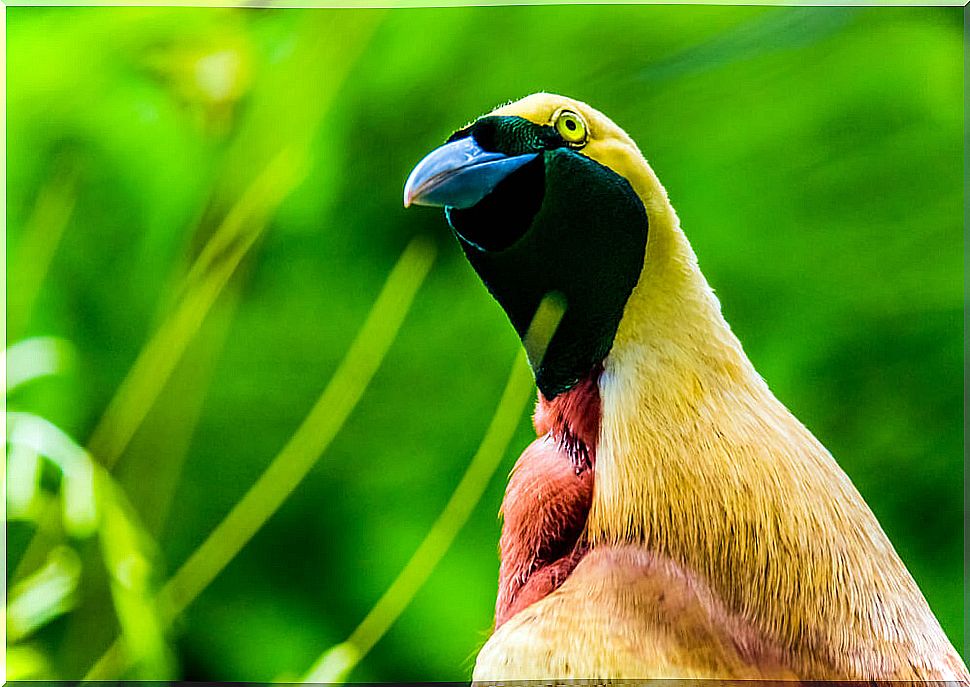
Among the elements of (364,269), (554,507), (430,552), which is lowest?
(430,552)

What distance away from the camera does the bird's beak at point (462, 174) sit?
2.76 feet

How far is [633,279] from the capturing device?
0.88 m

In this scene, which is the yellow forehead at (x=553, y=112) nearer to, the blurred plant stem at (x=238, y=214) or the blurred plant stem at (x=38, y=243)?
the blurred plant stem at (x=238, y=214)

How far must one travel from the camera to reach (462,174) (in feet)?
2.77

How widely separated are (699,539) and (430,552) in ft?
1.26

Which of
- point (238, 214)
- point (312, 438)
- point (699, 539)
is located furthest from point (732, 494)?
point (238, 214)

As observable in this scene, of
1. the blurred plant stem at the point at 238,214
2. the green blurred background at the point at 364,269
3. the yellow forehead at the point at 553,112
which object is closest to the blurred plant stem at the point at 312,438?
the green blurred background at the point at 364,269

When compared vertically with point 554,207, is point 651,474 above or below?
below

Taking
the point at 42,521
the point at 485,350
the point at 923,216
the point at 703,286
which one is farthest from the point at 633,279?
the point at 42,521

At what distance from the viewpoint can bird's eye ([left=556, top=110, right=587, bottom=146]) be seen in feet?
2.81

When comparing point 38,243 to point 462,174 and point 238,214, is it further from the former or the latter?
point 462,174

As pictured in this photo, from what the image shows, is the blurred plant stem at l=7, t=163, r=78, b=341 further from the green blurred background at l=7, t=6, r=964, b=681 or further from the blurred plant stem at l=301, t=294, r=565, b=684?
the blurred plant stem at l=301, t=294, r=565, b=684

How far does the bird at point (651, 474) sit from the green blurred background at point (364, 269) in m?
0.21

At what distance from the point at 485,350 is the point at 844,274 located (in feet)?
1.39
